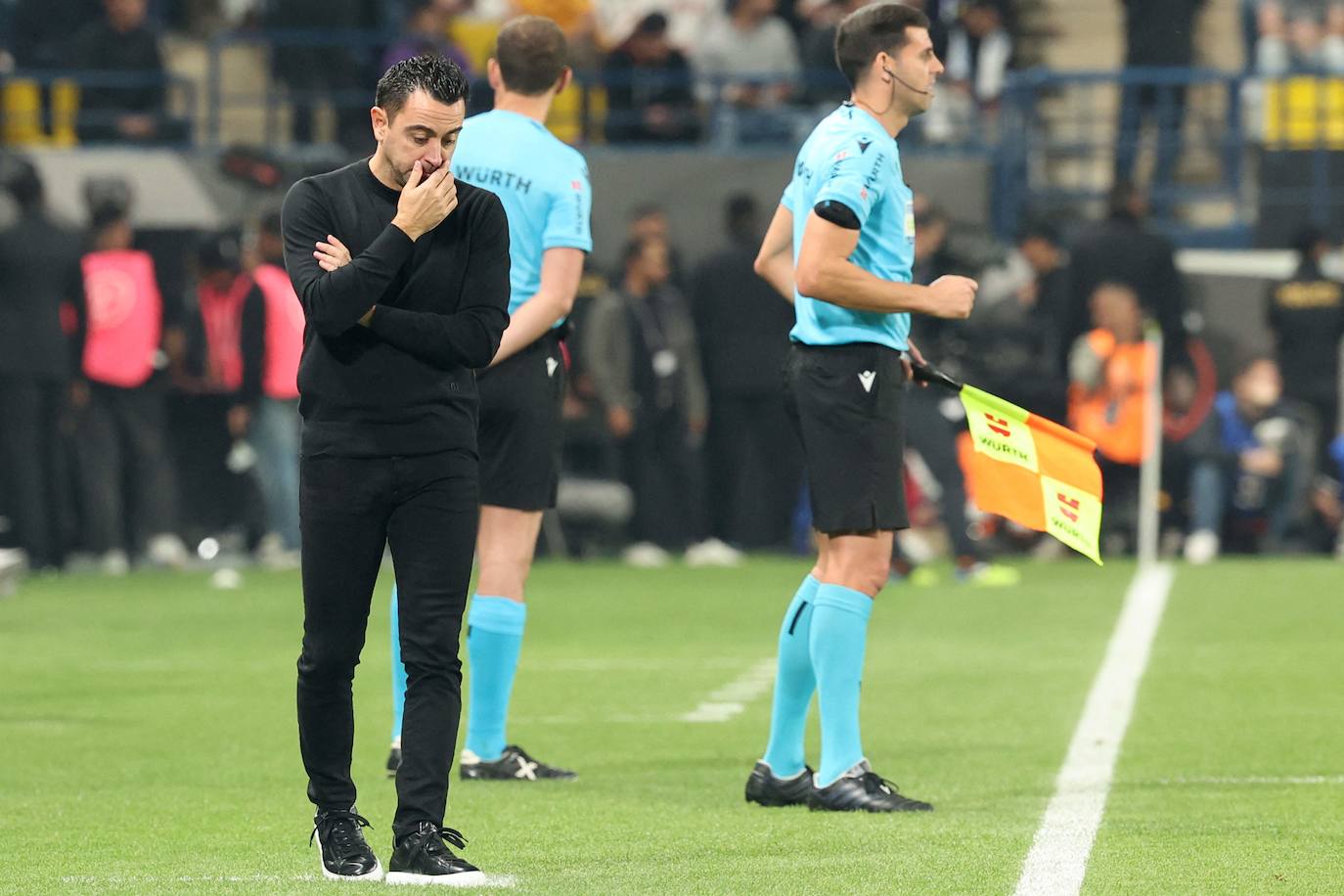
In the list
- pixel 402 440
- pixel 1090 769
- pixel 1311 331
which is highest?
pixel 402 440

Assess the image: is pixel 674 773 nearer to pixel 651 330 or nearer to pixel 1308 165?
pixel 651 330

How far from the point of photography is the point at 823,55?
67.7 ft

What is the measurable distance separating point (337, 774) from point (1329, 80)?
54.7ft

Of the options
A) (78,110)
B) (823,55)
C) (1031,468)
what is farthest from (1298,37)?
(1031,468)

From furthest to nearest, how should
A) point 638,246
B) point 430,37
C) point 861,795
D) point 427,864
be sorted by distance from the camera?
point 430,37 → point 638,246 → point 861,795 → point 427,864

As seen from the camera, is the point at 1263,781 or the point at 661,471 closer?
the point at 1263,781

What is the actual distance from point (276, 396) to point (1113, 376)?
5661mm

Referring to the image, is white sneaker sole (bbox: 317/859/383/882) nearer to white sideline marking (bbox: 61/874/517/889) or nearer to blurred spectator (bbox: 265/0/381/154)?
white sideline marking (bbox: 61/874/517/889)

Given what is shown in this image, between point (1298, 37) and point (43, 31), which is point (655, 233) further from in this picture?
point (1298, 37)

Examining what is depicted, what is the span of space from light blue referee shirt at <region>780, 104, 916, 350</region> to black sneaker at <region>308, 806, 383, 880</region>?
6.94 feet

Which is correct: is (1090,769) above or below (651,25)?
below

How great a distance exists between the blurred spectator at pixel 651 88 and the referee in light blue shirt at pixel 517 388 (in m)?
12.3

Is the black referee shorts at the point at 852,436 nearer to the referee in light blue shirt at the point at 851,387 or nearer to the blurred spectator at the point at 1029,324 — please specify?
the referee in light blue shirt at the point at 851,387

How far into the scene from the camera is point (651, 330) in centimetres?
1811
